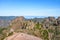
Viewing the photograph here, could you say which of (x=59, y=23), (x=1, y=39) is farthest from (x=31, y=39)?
(x=59, y=23)

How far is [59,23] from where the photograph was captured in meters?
122

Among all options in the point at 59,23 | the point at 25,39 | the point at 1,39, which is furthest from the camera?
the point at 59,23

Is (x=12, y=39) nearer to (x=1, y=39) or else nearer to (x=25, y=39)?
(x=25, y=39)

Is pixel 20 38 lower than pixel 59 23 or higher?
higher

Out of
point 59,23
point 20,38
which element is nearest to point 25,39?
point 20,38

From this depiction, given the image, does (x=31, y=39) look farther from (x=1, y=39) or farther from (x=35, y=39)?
(x=1, y=39)

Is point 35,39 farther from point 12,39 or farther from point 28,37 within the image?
point 12,39

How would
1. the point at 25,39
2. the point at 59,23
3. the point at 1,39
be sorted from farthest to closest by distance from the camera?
the point at 59,23
the point at 1,39
the point at 25,39

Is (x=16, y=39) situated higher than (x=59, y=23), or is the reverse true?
(x=16, y=39)

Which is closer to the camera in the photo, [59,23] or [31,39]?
[31,39]

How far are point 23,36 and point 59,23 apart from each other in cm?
11086

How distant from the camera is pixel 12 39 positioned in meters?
13.8

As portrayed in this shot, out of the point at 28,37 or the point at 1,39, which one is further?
the point at 1,39

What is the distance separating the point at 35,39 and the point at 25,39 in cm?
108
